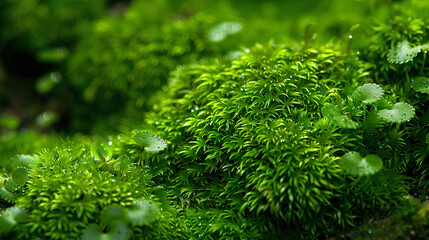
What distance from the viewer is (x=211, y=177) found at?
7.41ft

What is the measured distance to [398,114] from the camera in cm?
203

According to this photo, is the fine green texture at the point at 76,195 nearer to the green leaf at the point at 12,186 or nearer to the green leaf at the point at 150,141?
the green leaf at the point at 12,186

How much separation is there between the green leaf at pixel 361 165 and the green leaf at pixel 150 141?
3.87ft

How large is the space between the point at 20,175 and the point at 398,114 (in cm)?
246

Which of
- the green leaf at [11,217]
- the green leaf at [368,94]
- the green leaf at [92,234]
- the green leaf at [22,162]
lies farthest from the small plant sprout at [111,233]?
the green leaf at [368,94]

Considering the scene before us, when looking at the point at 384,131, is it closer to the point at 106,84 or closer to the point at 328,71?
the point at 328,71

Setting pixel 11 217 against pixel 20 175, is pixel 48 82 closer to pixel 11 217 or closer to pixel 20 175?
pixel 20 175

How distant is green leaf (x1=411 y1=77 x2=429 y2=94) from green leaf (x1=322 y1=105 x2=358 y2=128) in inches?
24.0

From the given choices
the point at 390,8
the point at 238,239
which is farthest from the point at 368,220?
the point at 390,8

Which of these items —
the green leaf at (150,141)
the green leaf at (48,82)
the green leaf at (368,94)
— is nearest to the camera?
the green leaf at (368,94)

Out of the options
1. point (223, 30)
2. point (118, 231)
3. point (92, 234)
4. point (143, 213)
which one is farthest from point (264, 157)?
point (223, 30)

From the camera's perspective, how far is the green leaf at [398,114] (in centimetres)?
198

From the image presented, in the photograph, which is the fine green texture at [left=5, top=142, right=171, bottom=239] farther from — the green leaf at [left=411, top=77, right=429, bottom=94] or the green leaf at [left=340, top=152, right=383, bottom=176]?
the green leaf at [left=411, top=77, right=429, bottom=94]

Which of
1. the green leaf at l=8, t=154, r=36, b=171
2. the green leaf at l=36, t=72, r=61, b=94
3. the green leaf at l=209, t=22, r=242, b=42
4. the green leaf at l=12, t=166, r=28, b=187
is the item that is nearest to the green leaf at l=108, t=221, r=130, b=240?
the green leaf at l=12, t=166, r=28, b=187
